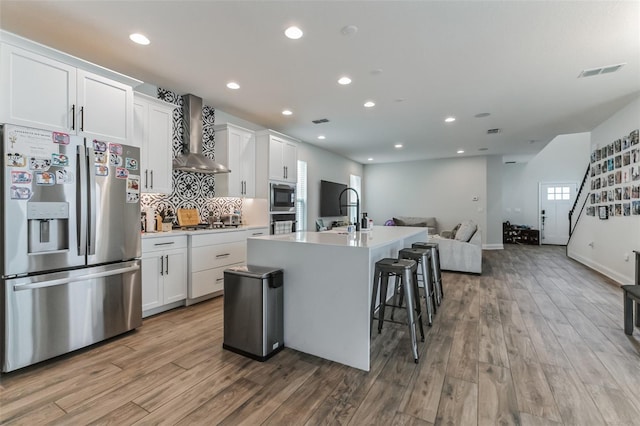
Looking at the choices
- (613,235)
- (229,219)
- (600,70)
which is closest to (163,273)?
(229,219)

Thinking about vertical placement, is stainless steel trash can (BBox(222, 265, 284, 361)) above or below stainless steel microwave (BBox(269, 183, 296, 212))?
below

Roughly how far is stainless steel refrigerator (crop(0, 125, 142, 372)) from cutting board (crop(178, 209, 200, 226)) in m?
1.05

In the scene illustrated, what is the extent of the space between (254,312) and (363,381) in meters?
0.96

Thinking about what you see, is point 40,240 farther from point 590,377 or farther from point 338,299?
point 590,377

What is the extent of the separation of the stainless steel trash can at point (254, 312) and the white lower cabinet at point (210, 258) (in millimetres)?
1359

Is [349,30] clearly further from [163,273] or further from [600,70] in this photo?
[163,273]

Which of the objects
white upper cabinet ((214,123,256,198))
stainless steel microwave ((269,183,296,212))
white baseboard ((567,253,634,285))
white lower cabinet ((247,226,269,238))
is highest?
white upper cabinet ((214,123,256,198))

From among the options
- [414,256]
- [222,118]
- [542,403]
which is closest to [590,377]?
[542,403]

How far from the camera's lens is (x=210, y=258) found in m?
3.82

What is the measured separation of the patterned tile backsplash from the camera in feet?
12.5

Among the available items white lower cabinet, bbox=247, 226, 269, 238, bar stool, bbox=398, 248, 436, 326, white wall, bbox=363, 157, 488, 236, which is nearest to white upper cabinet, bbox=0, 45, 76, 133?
white lower cabinet, bbox=247, 226, 269, 238

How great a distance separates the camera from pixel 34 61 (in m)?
2.28

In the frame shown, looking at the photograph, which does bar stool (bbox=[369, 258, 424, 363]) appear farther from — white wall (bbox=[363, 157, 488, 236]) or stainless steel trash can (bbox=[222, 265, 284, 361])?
white wall (bbox=[363, 157, 488, 236])

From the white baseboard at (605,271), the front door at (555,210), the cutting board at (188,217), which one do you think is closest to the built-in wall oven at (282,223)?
the cutting board at (188,217)
